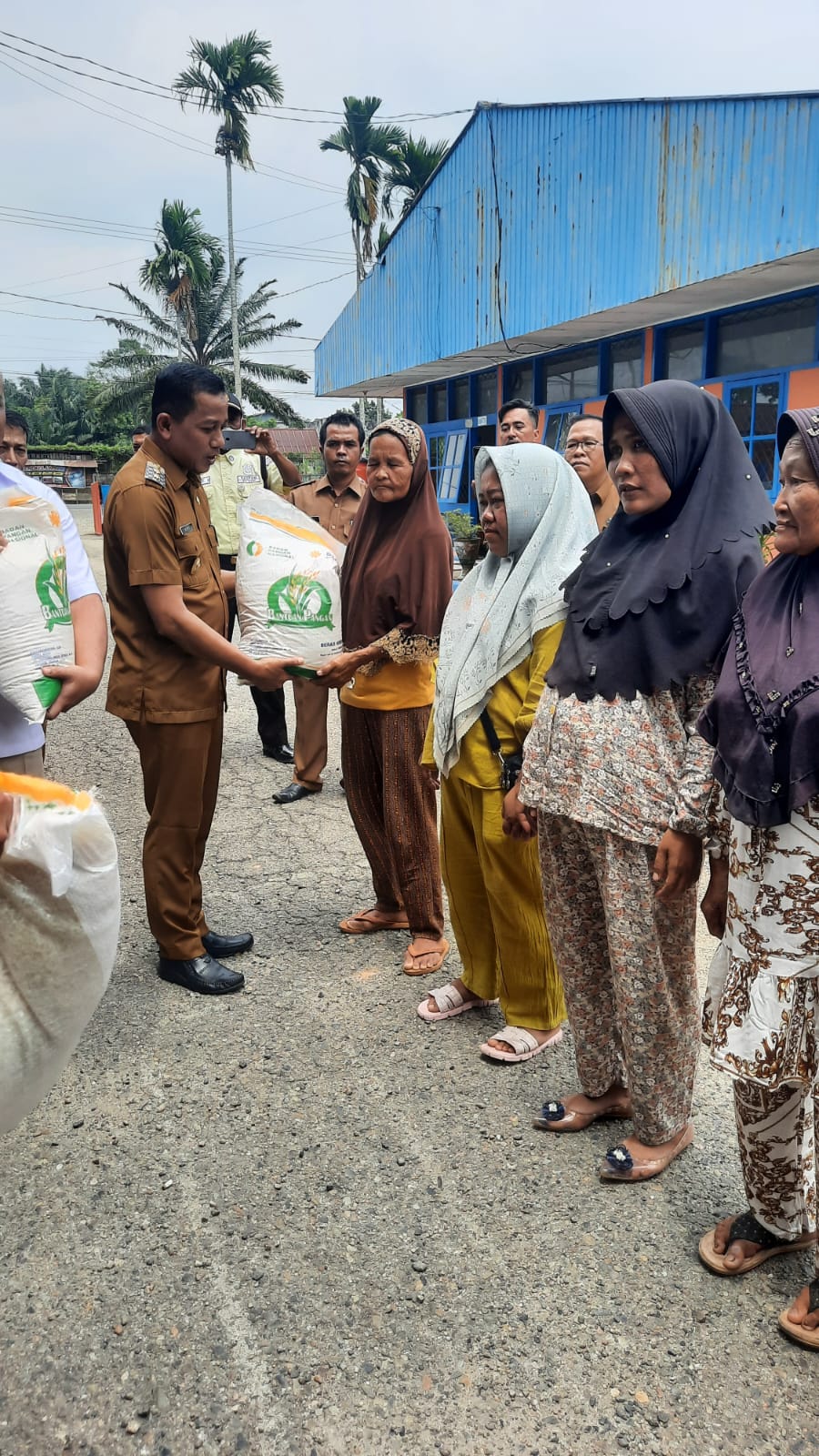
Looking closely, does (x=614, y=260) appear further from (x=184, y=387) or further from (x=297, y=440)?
(x=297, y=440)

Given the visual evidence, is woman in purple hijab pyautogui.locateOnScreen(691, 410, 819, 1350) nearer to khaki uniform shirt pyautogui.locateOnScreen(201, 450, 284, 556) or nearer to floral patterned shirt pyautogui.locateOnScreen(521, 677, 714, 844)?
floral patterned shirt pyautogui.locateOnScreen(521, 677, 714, 844)

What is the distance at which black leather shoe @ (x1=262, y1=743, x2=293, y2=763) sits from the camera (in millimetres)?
5961

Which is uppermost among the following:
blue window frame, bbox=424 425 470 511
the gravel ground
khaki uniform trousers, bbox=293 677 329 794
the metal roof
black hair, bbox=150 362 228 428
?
the metal roof

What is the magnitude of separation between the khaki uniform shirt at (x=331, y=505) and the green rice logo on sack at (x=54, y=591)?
2.85 metres

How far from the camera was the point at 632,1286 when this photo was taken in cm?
196

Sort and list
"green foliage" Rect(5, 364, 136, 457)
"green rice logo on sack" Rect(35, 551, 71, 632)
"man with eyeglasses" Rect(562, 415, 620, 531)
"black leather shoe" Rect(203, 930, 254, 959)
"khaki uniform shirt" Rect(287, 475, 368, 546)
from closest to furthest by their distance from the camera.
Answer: "green rice logo on sack" Rect(35, 551, 71, 632)
"black leather shoe" Rect(203, 930, 254, 959)
"man with eyeglasses" Rect(562, 415, 620, 531)
"khaki uniform shirt" Rect(287, 475, 368, 546)
"green foliage" Rect(5, 364, 136, 457)

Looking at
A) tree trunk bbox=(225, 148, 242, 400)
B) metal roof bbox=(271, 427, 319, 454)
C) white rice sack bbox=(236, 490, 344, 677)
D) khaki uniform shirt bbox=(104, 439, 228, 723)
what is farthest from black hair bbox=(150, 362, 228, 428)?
metal roof bbox=(271, 427, 319, 454)

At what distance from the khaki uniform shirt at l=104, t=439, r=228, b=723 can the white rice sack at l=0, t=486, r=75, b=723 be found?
0.39m

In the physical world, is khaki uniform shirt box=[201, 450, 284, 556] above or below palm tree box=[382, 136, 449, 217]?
below

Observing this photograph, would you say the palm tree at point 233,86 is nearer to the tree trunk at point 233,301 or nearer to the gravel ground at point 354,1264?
the tree trunk at point 233,301

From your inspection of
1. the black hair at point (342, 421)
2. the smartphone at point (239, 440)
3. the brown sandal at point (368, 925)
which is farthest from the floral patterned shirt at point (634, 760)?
the smartphone at point (239, 440)

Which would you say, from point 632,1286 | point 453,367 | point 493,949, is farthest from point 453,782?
point 453,367

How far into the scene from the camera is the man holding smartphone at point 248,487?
5.86 meters

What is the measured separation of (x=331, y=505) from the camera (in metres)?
5.32
